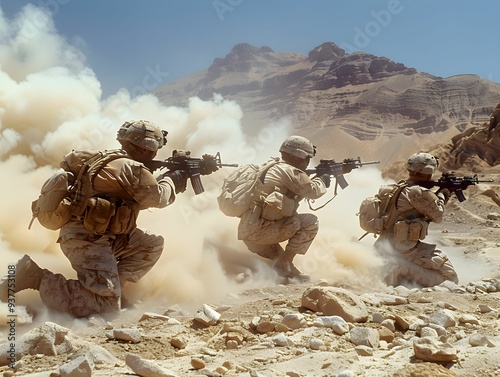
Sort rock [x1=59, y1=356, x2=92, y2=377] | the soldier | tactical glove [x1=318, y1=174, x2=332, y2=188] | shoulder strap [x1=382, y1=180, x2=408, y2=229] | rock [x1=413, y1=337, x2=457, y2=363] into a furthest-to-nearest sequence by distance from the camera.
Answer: the soldier
tactical glove [x1=318, y1=174, x2=332, y2=188]
shoulder strap [x1=382, y1=180, x2=408, y2=229]
rock [x1=413, y1=337, x2=457, y2=363]
rock [x1=59, y1=356, x2=92, y2=377]

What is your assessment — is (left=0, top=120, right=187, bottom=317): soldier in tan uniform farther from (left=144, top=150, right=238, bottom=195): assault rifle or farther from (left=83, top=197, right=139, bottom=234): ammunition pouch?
(left=144, top=150, right=238, bottom=195): assault rifle

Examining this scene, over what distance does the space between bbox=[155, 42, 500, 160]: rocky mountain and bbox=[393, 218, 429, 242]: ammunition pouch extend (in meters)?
57.2

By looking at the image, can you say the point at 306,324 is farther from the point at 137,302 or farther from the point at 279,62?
the point at 279,62

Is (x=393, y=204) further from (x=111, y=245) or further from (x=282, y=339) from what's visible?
(x=282, y=339)

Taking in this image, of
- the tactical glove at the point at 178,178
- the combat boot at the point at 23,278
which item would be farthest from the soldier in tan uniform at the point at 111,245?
the tactical glove at the point at 178,178

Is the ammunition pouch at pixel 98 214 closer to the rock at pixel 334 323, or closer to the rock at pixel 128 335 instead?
the rock at pixel 128 335

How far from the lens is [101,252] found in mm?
5066

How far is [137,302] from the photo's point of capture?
561 centimetres

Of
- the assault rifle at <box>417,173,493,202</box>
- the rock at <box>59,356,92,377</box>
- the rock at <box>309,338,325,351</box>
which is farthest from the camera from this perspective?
the assault rifle at <box>417,173,493,202</box>

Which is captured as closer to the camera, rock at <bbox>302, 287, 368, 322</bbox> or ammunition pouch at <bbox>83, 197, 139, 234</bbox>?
rock at <bbox>302, 287, 368, 322</bbox>

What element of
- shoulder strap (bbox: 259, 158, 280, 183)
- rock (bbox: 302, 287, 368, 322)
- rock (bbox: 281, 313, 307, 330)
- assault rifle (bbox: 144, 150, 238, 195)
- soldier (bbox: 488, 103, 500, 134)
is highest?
soldier (bbox: 488, 103, 500, 134)

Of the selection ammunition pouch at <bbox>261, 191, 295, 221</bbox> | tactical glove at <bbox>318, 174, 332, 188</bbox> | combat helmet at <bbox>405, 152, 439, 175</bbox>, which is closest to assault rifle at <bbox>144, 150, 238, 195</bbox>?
ammunition pouch at <bbox>261, 191, 295, 221</bbox>

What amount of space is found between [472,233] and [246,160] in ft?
24.7

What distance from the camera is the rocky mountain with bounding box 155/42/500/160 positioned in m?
74.6
